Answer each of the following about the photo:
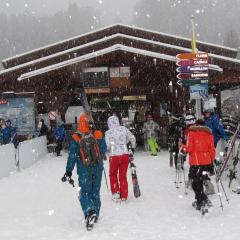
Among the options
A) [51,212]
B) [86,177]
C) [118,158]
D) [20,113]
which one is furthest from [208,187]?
[20,113]

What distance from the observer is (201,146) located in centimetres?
845

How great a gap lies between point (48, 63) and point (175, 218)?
1856 centimetres

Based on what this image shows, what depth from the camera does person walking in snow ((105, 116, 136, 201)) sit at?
32.1 ft

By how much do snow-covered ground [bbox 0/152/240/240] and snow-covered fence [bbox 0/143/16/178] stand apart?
1.57 metres

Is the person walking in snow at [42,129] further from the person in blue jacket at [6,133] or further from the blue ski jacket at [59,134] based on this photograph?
the person in blue jacket at [6,133]

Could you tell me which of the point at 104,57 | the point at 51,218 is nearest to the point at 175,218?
the point at 51,218

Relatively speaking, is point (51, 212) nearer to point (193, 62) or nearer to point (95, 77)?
point (193, 62)

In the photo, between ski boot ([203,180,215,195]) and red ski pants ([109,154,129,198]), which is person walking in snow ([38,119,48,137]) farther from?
ski boot ([203,180,215,195])

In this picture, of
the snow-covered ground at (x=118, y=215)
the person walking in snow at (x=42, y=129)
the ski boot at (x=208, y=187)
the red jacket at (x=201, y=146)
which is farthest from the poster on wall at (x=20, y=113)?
the red jacket at (x=201, y=146)

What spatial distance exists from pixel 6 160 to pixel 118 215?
7148 millimetres

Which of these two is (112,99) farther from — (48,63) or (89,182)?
(89,182)

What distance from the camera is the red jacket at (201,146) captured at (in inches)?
333

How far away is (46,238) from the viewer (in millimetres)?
7254

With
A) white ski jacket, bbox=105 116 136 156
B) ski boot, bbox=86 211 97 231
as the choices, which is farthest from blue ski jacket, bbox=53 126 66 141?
ski boot, bbox=86 211 97 231
